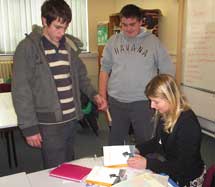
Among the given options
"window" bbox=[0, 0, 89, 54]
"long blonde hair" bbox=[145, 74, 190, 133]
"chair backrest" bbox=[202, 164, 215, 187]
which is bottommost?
"chair backrest" bbox=[202, 164, 215, 187]

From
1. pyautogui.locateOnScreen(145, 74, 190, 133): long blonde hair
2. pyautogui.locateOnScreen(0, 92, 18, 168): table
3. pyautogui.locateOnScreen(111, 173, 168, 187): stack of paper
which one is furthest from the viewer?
pyautogui.locateOnScreen(0, 92, 18, 168): table

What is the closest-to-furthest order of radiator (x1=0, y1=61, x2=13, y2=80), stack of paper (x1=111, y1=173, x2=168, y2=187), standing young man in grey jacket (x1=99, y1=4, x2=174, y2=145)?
stack of paper (x1=111, y1=173, x2=168, y2=187) < standing young man in grey jacket (x1=99, y1=4, x2=174, y2=145) < radiator (x1=0, y1=61, x2=13, y2=80)

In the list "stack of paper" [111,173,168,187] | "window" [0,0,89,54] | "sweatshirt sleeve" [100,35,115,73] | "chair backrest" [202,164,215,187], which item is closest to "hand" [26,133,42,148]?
"stack of paper" [111,173,168,187]

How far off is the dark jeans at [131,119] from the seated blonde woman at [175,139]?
679 mm

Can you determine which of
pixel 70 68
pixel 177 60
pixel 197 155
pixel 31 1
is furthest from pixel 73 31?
pixel 197 155

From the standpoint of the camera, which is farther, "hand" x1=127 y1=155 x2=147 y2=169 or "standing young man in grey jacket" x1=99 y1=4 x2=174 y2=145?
"standing young man in grey jacket" x1=99 y1=4 x2=174 y2=145

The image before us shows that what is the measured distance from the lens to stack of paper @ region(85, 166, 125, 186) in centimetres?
123

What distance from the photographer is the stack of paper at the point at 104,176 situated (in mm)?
1230

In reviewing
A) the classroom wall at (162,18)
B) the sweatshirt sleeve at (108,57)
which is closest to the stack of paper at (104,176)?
the sweatshirt sleeve at (108,57)

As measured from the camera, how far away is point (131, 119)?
2295mm

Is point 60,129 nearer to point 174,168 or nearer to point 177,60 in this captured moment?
point 174,168

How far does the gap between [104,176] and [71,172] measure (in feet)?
0.55

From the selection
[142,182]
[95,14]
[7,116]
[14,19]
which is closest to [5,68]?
[14,19]

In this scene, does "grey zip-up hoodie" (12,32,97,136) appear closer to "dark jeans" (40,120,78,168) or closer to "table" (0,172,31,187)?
"dark jeans" (40,120,78,168)
